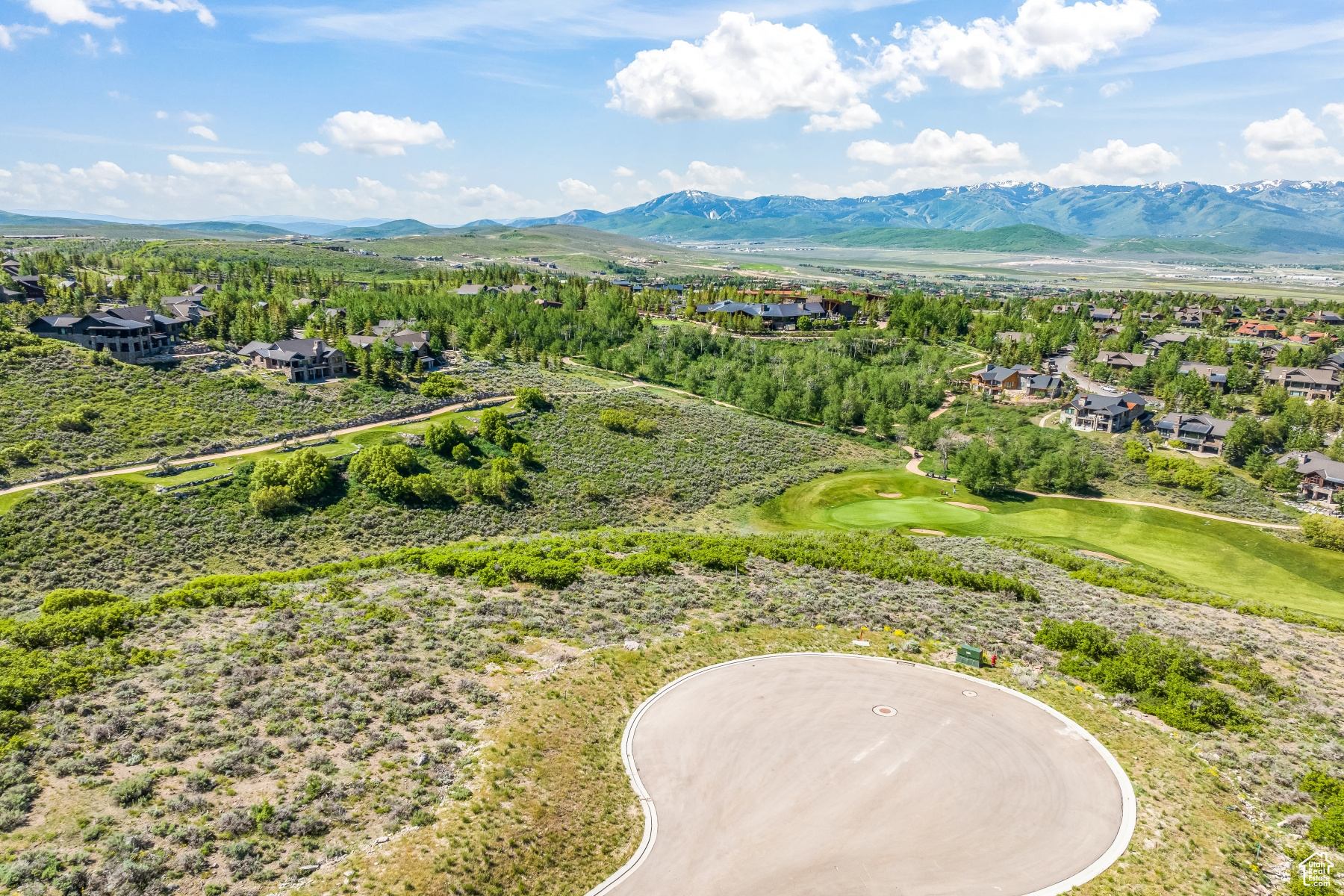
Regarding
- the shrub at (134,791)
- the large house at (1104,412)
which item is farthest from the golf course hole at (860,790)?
the large house at (1104,412)

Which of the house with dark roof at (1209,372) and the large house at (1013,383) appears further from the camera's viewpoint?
the large house at (1013,383)

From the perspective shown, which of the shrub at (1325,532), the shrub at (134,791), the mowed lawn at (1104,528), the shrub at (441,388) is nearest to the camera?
the shrub at (134,791)

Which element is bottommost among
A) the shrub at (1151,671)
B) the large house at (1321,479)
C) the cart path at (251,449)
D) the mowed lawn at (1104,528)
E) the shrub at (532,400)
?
the mowed lawn at (1104,528)

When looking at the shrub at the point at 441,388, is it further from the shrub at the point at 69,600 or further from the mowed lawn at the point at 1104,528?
the shrub at the point at 69,600

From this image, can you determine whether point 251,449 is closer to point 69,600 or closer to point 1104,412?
point 69,600

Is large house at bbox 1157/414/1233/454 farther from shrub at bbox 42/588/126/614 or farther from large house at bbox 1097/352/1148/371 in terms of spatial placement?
shrub at bbox 42/588/126/614

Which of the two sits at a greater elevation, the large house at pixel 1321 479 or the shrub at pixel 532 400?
the shrub at pixel 532 400

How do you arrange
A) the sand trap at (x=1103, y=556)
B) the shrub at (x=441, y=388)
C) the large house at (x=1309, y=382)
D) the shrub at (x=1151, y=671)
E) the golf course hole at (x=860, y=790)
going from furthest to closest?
the large house at (x=1309, y=382) → the shrub at (x=441, y=388) → the sand trap at (x=1103, y=556) → the shrub at (x=1151, y=671) → the golf course hole at (x=860, y=790)

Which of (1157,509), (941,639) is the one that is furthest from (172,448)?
(1157,509)
